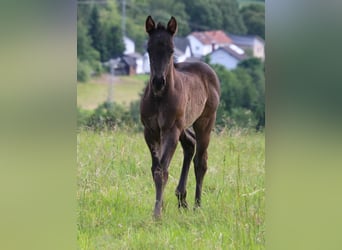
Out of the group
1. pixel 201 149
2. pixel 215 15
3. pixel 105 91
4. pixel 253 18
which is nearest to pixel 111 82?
pixel 105 91

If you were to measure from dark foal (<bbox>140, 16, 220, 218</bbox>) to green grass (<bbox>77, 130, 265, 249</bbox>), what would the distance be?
0.05 meters

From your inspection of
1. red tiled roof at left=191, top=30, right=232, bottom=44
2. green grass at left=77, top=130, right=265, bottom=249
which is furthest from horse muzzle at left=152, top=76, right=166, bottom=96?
red tiled roof at left=191, top=30, right=232, bottom=44

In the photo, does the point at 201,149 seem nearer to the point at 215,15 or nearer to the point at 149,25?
the point at 149,25

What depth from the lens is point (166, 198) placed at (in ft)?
7.25

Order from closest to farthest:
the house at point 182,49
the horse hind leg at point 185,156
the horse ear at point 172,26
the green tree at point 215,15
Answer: the horse ear at point 172,26
the horse hind leg at point 185,156
the green tree at point 215,15
the house at point 182,49

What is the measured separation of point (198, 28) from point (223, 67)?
1.05 feet

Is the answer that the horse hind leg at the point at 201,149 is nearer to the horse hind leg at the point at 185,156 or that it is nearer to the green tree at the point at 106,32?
the horse hind leg at the point at 185,156

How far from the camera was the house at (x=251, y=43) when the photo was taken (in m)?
2.96

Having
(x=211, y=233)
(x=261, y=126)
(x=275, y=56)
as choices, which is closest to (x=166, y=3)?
(x=261, y=126)

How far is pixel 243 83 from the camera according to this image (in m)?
2.81

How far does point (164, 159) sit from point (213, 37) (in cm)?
97

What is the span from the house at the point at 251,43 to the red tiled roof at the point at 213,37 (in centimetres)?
3

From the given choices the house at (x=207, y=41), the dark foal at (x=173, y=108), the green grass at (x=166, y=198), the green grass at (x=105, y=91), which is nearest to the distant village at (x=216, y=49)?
the house at (x=207, y=41)

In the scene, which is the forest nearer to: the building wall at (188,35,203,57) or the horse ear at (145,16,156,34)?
the building wall at (188,35,203,57)
